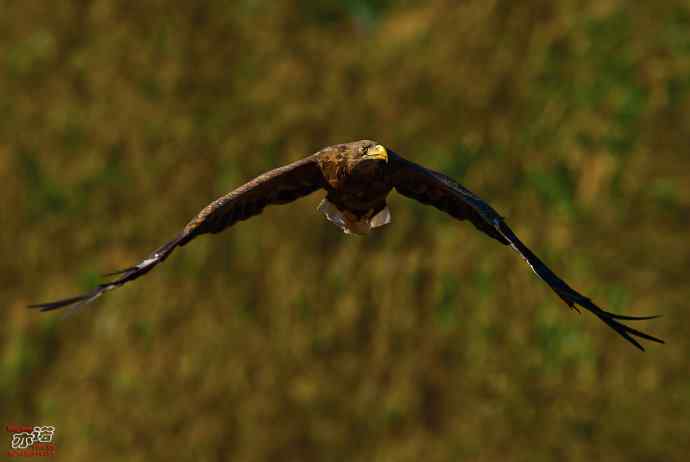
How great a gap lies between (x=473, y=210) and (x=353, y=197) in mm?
945

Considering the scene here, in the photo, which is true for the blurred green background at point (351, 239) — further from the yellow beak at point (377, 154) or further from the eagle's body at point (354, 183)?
the yellow beak at point (377, 154)

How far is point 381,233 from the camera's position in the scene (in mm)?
18797

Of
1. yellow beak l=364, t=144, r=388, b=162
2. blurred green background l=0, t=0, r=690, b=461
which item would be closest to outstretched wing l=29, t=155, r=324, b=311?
yellow beak l=364, t=144, r=388, b=162

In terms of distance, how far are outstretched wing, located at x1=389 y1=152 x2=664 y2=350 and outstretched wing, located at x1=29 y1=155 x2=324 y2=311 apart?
26.6 inches

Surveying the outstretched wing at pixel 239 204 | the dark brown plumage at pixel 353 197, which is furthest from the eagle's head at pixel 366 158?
the outstretched wing at pixel 239 204

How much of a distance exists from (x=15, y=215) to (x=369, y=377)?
19.1 ft

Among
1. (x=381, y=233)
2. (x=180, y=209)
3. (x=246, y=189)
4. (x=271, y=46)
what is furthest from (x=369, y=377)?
(x=246, y=189)

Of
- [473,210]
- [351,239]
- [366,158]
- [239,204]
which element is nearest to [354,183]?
[366,158]

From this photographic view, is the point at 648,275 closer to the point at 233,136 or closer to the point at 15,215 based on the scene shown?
the point at 233,136

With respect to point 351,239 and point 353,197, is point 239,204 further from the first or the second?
point 351,239

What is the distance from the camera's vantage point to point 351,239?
18953mm

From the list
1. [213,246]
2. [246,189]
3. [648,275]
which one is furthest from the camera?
[213,246]

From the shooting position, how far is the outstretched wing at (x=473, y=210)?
9.87 m

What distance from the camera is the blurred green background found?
18234 mm
